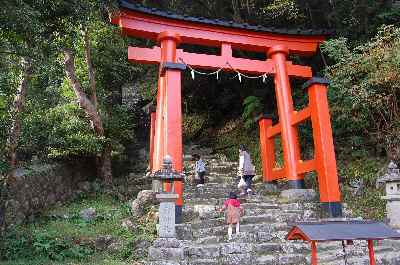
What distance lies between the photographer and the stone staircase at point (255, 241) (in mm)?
7820

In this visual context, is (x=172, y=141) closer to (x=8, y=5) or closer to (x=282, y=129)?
(x=282, y=129)

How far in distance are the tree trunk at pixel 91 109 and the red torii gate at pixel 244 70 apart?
2349 mm

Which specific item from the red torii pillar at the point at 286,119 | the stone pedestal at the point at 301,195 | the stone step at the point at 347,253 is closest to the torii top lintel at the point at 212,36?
the red torii pillar at the point at 286,119

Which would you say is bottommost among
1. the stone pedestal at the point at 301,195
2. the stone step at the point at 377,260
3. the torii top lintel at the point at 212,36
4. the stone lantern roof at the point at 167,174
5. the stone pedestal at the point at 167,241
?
the stone step at the point at 377,260

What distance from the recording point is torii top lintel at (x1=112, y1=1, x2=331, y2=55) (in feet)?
36.5

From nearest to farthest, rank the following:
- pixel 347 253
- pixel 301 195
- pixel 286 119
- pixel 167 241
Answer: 1. pixel 167 241
2. pixel 347 253
3. pixel 301 195
4. pixel 286 119

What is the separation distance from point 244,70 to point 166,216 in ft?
18.9

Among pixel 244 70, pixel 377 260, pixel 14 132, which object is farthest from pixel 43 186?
pixel 377 260

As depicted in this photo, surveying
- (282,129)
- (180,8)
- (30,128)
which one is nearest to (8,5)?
(30,128)

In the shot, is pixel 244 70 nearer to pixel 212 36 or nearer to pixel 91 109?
pixel 212 36

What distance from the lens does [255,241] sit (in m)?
8.53

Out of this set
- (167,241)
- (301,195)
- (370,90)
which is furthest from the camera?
(370,90)

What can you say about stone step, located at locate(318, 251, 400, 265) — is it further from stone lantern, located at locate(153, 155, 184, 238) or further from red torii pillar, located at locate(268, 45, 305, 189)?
red torii pillar, located at locate(268, 45, 305, 189)

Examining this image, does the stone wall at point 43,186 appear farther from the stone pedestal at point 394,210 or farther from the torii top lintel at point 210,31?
the stone pedestal at point 394,210
